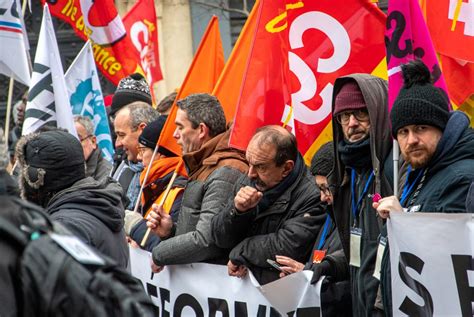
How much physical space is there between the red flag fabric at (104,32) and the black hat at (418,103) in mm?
5433

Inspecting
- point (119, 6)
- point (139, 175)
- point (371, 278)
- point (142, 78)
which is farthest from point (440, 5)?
point (119, 6)

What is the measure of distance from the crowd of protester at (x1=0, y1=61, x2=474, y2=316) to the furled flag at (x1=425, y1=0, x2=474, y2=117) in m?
0.87

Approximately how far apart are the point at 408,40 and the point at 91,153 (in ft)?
12.7

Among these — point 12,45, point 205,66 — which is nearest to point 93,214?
point 205,66

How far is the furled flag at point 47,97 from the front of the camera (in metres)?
7.99

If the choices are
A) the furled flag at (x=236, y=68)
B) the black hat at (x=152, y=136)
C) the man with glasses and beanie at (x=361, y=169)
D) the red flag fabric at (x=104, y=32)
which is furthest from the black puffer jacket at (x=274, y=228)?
the red flag fabric at (x=104, y=32)

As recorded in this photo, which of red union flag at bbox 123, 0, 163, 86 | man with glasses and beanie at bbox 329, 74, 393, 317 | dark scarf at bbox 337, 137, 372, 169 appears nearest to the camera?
man with glasses and beanie at bbox 329, 74, 393, 317

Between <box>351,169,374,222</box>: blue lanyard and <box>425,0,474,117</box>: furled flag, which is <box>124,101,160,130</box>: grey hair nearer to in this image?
<box>425,0,474,117</box>: furled flag

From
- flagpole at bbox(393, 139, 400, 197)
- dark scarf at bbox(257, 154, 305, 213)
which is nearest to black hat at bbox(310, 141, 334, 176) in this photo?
dark scarf at bbox(257, 154, 305, 213)

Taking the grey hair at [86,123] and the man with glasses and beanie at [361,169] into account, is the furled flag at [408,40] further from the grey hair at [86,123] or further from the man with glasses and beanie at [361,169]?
the grey hair at [86,123]

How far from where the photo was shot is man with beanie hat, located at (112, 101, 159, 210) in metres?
7.72

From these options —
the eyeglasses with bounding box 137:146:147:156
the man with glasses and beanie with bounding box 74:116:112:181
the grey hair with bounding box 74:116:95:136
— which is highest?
the eyeglasses with bounding box 137:146:147:156

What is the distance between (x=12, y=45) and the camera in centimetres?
838

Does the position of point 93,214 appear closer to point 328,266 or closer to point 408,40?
point 328,266
